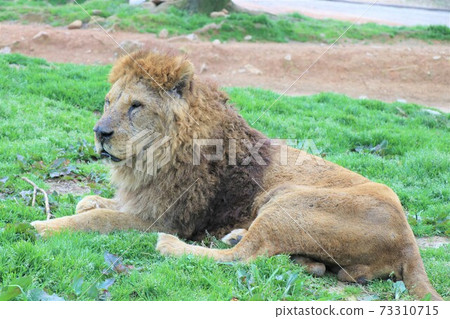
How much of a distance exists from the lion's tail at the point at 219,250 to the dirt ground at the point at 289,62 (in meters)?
6.64

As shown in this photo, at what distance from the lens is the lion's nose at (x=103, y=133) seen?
450cm

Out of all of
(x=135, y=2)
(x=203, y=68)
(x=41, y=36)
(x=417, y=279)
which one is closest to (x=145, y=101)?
(x=417, y=279)

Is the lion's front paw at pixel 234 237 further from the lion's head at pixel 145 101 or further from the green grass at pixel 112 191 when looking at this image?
the lion's head at pixel 145 101

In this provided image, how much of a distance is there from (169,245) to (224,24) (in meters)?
10.5

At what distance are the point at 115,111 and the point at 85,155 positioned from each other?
2202 mm

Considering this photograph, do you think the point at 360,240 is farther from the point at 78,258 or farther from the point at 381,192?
the point at 78,258

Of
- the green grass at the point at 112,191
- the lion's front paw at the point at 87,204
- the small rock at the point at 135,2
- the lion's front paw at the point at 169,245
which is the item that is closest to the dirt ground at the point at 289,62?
the green grass at the point at 112,191

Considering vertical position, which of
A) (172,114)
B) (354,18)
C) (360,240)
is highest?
(172,114)

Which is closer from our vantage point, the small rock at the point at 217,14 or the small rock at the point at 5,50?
the small rock at the point at 5,50

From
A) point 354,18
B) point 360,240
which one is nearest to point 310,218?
point 360,240

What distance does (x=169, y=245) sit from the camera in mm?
4324

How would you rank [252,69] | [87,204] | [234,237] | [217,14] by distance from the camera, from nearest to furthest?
[234,237], [87,204], [252,69], [217,14]

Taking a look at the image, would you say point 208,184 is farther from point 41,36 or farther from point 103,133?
point 41,36

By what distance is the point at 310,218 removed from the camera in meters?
4.26
